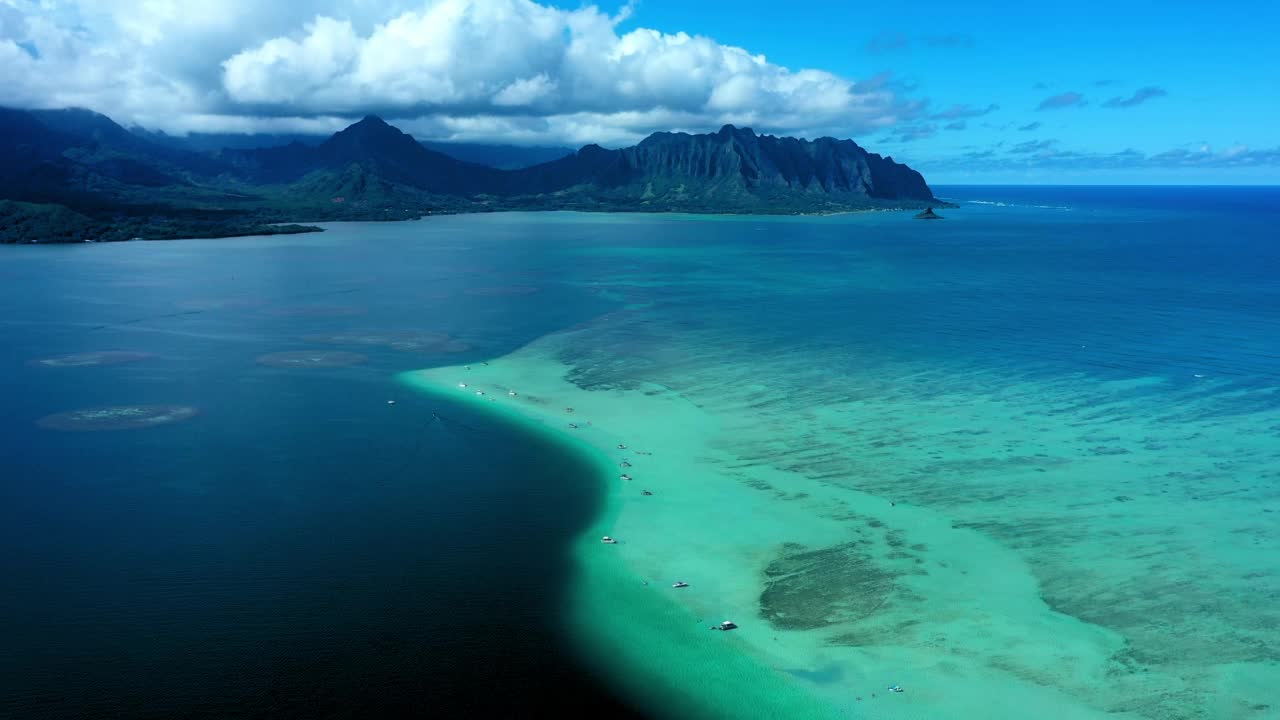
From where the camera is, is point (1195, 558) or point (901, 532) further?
point (901, 532)

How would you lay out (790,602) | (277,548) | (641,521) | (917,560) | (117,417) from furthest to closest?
1. (117,417)
2. (641,521)
3. (277,548)
4. (917,560)
5. (790,602)

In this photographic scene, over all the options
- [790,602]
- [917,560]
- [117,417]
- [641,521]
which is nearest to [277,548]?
[641,521]

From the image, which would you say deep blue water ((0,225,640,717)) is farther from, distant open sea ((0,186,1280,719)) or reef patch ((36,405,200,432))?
reef patch ((36,405,200,432))

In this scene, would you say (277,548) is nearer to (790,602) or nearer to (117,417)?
(790,602)

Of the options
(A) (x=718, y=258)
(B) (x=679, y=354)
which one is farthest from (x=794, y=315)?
(A) (x=718, y=258)

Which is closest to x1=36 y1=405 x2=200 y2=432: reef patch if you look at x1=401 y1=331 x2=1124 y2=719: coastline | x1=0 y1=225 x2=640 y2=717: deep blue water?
x1=0 y1=225 x2=640 y2=717: deep blue water

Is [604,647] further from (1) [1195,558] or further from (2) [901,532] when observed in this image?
(1) [1195,558]

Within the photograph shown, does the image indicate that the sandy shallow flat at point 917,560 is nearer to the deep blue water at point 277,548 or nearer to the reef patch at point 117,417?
the deep blue water at point 277,548
